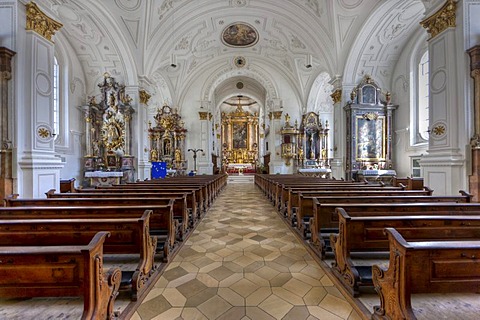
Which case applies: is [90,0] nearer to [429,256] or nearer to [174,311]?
[174,311]

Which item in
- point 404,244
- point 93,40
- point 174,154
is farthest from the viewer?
point 174,154

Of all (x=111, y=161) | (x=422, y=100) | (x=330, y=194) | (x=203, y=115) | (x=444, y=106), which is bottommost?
(x=330, y=194)

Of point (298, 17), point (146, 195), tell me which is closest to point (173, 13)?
point (298, 17)

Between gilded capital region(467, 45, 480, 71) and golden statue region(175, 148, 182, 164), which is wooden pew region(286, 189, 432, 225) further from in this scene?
golden statue region(175, 148, 182, 164)

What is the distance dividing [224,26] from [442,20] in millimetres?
9366

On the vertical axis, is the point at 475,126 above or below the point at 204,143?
below

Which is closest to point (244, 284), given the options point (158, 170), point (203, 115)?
point (158, 170)

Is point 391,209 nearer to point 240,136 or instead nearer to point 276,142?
point 276,142

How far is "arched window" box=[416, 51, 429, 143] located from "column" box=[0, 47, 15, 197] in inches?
494

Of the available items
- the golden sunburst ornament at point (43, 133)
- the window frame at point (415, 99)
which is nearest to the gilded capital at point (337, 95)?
the window frame at point (415, 99)

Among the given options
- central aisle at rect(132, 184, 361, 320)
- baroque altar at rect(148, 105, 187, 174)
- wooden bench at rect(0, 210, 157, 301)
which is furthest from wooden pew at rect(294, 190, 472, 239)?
baroque altar at rect(148, 105, 187, 174)

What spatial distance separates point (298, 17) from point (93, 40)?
8377 millimetres

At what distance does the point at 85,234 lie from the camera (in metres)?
2.19

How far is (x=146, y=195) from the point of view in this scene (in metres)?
4.07
